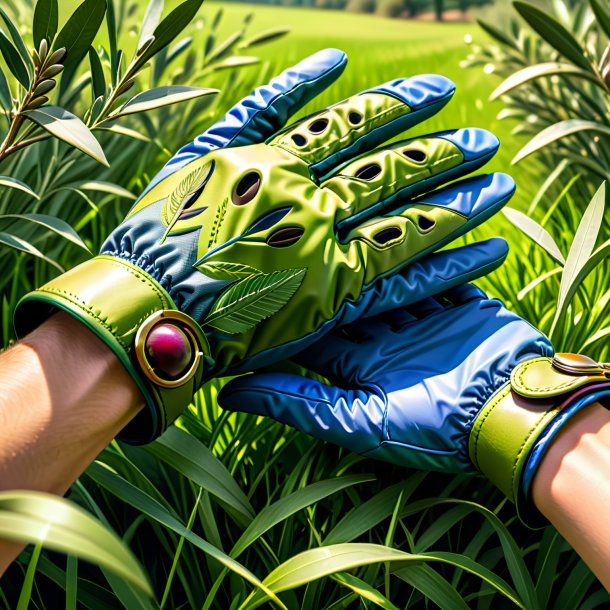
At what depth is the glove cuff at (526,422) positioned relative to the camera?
31.4 inches

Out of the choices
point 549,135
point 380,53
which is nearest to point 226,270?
point 549,135

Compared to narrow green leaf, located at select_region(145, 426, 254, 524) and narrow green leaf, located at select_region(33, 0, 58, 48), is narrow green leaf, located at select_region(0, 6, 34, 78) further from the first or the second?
narrow green leaf, located at select_region(145, 426, 254, 524)

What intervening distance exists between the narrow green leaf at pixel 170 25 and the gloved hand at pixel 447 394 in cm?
41

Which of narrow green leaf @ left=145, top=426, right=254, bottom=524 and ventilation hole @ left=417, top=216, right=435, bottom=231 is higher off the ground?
ventilation hole @ left=417, top=216, right=435, bottom=231

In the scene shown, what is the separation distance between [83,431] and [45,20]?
435mm

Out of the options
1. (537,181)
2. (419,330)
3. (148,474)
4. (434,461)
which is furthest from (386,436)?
(537,181)

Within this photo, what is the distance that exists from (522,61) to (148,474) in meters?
1.38

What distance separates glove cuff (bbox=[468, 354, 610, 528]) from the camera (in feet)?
2.62

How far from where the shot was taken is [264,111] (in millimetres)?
1010

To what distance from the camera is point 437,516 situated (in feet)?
3.06

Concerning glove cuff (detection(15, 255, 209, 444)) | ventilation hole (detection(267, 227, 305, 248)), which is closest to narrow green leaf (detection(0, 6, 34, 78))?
glove cuff (detection(15, 255, 209, 444))

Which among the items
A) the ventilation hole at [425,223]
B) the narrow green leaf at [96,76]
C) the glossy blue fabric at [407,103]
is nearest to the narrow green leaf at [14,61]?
the narrow green leaf at [96,76]

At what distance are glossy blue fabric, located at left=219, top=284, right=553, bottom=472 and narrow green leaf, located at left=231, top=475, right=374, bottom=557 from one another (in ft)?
0.16

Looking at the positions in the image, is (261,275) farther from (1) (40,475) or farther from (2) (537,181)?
(2) (537,181)
